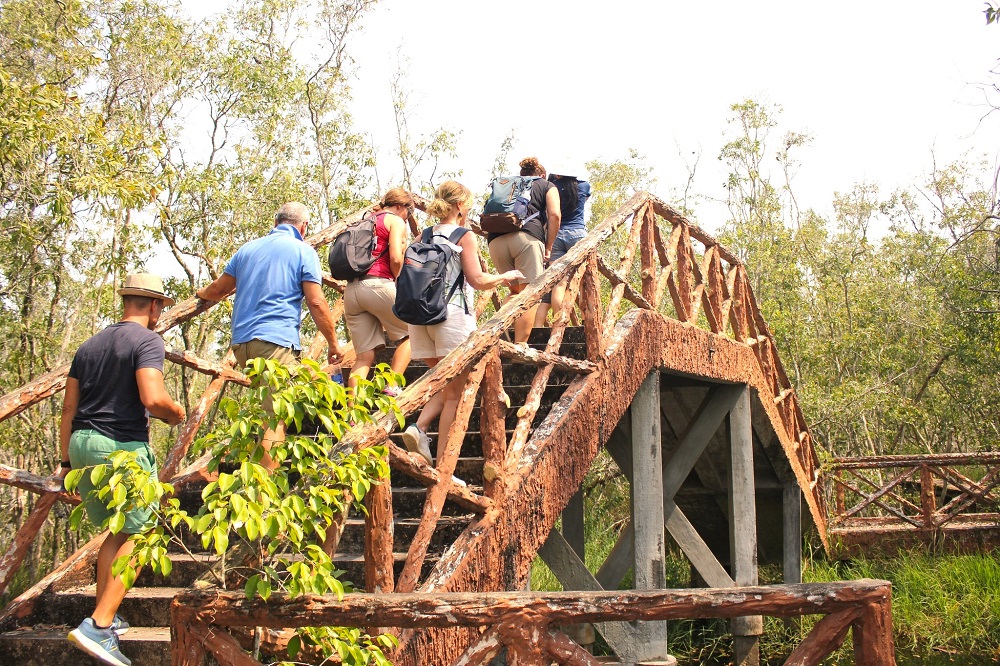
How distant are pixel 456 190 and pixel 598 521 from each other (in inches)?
495

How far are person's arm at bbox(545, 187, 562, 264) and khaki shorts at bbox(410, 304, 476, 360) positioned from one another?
1972mm

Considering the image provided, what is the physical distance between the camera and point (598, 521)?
16.6 meters

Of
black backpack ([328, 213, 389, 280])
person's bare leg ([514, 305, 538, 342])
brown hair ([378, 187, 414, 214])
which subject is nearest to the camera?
black backpack ([328, 213, 389, 280])

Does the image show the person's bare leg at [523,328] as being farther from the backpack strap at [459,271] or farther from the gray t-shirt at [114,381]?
the gray t-shirt at [114,381]

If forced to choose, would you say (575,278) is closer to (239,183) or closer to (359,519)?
(359,519)

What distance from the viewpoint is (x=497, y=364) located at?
161 inches

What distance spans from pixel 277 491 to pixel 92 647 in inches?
54.3

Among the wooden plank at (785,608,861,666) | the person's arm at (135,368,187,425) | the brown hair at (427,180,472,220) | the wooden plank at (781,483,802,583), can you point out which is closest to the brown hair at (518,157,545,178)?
the brown hair at (427,180,472,220)

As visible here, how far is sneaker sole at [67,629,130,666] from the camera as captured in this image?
3465 millimetres

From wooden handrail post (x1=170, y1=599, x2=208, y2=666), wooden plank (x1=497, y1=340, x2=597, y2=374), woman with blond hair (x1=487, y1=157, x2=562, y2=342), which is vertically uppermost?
woman with blond hair (x1=487, y1=157, x2=562, y2=342)

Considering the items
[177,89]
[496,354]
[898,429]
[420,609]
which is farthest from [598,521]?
[420,609]

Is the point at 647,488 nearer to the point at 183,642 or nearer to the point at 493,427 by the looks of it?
the point at 493,427

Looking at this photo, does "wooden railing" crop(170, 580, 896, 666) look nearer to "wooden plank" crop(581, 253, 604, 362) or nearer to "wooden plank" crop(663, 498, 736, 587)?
"wooden plank" crop(581, 253, 604, 362)

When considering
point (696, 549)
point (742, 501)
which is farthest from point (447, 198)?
point (742, 501)
